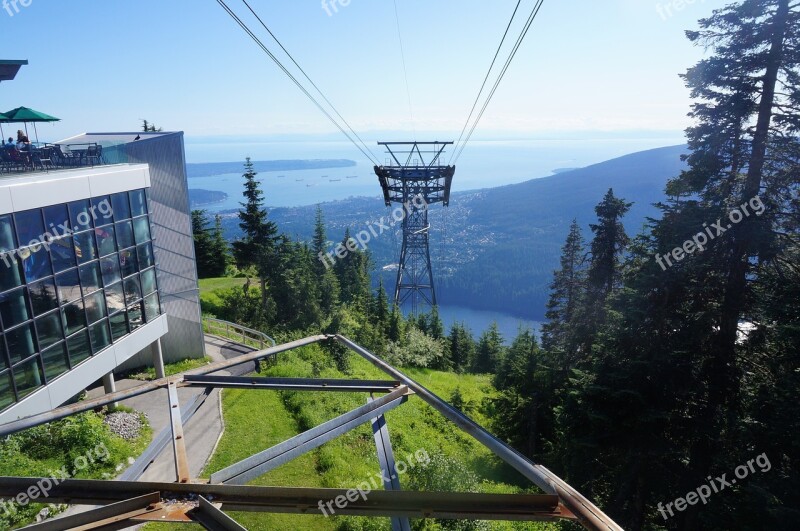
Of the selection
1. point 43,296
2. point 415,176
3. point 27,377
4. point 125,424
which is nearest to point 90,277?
point 43,296

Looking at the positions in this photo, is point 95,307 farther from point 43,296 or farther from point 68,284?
point 43,296

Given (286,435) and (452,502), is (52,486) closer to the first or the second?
(452,502)

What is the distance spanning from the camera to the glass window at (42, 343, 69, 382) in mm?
12695

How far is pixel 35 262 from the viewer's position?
12.2m

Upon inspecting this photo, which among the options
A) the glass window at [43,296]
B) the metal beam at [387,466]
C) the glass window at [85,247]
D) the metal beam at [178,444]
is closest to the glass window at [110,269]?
the glass window at [85,247]

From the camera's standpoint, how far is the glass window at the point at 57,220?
41.1 feet

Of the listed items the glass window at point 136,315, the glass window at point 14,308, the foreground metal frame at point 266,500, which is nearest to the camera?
the foreground metal frame at point 266,500

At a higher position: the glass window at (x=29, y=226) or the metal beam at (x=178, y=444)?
the glass window at (x=29, y=226)

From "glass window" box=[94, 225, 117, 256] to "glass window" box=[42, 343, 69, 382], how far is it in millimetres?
3313

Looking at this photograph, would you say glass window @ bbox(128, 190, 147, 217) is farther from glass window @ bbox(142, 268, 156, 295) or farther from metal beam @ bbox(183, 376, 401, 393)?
metal beam @ bbox(183, 376, 401, 393)

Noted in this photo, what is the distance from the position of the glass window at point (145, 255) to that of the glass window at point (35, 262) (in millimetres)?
4234

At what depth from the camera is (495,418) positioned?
87.2 ft

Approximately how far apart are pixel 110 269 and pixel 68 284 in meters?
1.99
